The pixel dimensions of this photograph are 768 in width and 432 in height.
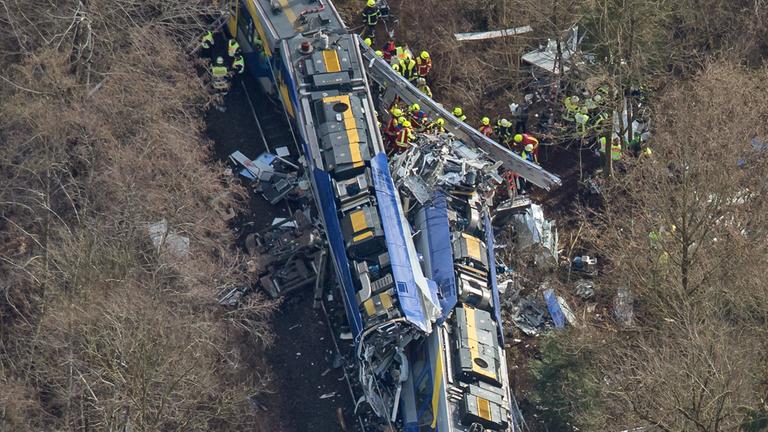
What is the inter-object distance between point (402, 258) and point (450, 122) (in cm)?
536

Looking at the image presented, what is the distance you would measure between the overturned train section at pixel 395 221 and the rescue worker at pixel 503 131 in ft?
4.65

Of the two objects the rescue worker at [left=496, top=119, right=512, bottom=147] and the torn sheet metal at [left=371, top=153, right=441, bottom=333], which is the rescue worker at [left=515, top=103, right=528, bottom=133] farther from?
the torn sheet metal at [left=371, top=153, right=441, bottom=333]

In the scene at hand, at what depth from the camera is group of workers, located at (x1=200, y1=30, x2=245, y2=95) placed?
31266 mm

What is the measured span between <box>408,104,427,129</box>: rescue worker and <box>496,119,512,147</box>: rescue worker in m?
2.10

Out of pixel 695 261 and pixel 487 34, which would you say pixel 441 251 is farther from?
pixel 487 34

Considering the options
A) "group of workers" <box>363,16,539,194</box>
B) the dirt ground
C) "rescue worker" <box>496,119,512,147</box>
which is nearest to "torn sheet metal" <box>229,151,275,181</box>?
the dirt ground

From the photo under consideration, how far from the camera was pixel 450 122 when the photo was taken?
101 feet

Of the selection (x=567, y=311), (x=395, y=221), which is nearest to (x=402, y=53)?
(x=395, y=221)

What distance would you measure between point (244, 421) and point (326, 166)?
6.45m

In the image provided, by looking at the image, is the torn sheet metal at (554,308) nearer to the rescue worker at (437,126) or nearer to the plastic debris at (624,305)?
the plastic debris at (624,305)

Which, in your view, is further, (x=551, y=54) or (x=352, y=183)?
(x=551, y=54)

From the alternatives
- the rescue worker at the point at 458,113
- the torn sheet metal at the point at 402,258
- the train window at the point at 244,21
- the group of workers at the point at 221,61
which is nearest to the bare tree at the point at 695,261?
the torn sheet metal at the point at 402,258

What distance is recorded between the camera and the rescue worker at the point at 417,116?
31236 millimetres

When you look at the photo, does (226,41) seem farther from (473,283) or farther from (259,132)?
(473,283)
